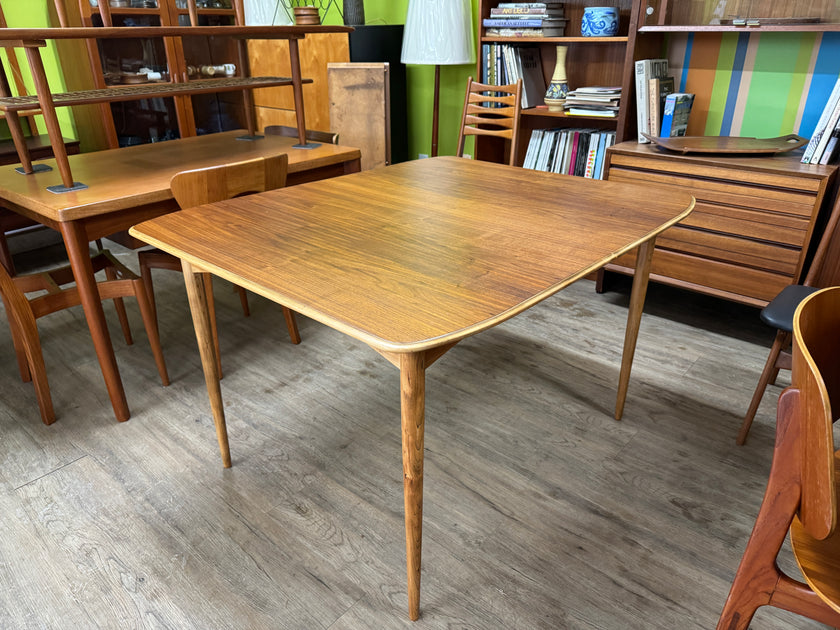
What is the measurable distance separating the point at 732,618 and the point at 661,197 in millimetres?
1111

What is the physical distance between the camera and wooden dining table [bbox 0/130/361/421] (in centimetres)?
173

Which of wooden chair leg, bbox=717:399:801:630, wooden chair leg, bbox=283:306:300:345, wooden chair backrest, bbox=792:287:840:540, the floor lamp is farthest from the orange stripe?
wooden chair leg, bbox=717:399:801:630

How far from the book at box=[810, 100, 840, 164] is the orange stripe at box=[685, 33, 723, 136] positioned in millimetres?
656

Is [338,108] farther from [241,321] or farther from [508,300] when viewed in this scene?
[508,300]

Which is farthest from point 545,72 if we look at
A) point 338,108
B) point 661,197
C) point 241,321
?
point 241,321

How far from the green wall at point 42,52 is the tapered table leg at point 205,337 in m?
2.96

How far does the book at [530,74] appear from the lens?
10.2 feet

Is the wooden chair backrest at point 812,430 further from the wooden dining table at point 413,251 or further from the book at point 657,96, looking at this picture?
the book at point 657,96

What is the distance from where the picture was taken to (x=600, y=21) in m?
2.71

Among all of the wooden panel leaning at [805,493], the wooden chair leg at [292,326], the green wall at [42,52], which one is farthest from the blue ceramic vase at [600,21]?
the green wall at [42,52]

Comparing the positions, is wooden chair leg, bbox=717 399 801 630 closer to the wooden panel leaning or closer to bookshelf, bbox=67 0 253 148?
the wooden panel leaning

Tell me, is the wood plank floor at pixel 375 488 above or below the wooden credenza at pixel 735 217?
below

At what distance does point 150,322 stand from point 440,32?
2.20 metres

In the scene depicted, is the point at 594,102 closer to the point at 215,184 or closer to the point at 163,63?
the point at 215,184
